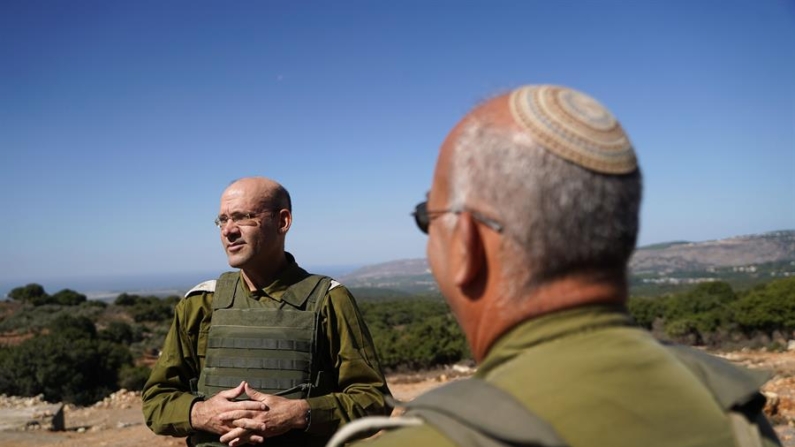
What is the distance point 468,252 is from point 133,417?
595 inches

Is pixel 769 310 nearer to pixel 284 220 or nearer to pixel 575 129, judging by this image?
pixel 284 220

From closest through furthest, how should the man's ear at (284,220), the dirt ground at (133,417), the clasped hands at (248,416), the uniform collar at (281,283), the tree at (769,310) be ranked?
the clasped hands at (248,416) → the uniform collar at (281,283) → the man's ear at (284,220) → the dirt ground at (133,417) → the tree at (769,310)

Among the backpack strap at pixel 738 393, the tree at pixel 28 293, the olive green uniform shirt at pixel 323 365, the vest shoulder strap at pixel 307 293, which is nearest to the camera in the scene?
the backpack strap at pixel 738 393

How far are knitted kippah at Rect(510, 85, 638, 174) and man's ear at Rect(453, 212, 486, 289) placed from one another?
20 centimetres

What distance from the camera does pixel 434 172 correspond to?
128 centimetres

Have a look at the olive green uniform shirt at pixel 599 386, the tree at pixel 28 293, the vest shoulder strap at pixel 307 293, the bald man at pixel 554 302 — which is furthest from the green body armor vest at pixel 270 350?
the tree at pixel 28 293

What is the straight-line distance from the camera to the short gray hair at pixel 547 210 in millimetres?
1081

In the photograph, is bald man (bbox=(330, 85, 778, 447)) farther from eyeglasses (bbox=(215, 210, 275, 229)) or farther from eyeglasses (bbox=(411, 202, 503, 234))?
eyeglasses (bbox=(215, 210, 275, 229))

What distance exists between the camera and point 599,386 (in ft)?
3.19

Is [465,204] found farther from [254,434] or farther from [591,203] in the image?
[254,434]

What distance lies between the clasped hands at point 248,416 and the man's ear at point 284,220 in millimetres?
914

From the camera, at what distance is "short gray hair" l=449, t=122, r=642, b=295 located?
1.08 m

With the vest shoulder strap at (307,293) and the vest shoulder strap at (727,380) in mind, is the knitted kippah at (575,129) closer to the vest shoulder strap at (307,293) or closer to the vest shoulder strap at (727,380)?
the vest shoulder strap at (727,380)

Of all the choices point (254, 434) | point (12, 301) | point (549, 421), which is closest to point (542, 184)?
point (549, 421)
